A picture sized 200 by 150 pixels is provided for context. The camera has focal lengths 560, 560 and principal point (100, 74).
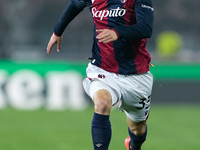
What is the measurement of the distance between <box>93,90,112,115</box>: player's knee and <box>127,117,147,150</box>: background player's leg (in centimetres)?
101

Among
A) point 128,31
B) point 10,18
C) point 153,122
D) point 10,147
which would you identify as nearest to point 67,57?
point 10,18

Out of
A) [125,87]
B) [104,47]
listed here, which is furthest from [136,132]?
[104,47]

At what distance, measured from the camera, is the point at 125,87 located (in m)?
5.14

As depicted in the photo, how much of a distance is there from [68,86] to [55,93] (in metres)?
0.30

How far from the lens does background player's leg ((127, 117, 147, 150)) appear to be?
572 cm

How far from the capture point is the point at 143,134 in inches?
230

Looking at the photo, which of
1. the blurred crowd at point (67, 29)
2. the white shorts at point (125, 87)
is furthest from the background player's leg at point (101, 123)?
the blurred crowd at point (67, 29)

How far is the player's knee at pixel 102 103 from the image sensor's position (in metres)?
4.66

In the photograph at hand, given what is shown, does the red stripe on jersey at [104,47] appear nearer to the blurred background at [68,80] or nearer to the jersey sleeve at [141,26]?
the jersey sleeve at [141,26]

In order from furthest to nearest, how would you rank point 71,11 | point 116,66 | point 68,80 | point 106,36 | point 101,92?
point 68,80, point 71,11, point 116,66, point 101,92, point 106,36

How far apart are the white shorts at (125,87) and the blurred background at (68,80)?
5.32 feet

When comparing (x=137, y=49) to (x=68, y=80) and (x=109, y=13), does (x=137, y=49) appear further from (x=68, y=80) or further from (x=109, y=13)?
(x=68, y=80)

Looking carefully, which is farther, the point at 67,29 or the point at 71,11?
the point at 67,29

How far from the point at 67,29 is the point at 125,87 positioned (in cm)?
953
